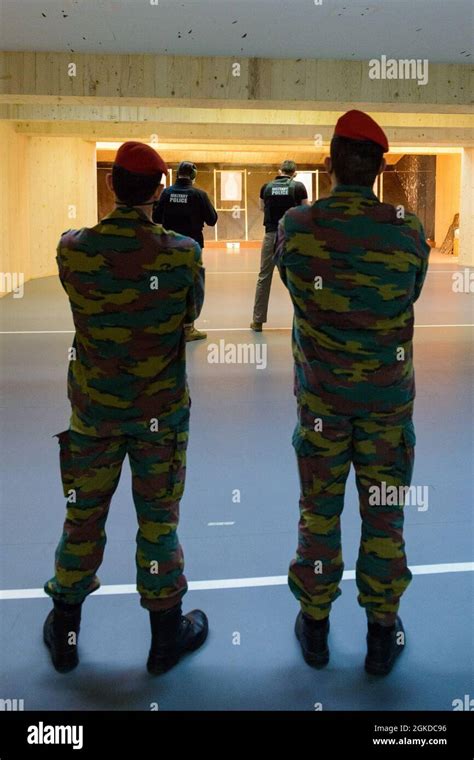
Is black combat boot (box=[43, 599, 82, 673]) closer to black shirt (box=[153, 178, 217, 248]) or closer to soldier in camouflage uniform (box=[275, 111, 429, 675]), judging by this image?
soldier in camouflage uniform (box=[275, 111, 429, 675])

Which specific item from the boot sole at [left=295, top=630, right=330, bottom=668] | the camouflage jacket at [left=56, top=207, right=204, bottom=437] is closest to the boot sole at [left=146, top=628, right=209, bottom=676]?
the boot sole at [left=295, top=630, right=330, bottom=668]

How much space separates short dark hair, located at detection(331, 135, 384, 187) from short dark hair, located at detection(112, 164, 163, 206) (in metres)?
0.46

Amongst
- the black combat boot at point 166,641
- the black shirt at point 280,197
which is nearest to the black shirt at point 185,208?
the black shirt at point 280,197

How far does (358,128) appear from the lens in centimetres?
191

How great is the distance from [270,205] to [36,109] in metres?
4.97

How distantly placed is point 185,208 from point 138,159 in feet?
14.0

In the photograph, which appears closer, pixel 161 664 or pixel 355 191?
pixel 355 191

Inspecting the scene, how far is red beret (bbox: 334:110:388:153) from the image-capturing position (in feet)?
6.27

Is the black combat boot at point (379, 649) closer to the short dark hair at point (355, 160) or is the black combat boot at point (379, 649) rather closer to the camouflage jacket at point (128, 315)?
the camouflage jacket at point (128, 315)

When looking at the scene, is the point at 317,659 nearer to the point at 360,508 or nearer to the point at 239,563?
the point at 360,508

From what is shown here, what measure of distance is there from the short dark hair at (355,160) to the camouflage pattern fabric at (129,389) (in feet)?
1.40

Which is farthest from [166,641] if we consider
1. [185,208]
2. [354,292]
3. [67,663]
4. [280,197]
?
[280,197]

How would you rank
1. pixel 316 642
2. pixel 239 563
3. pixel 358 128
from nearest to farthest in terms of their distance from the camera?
pixel 358 128, pixel 316 642, pixel 239 563
